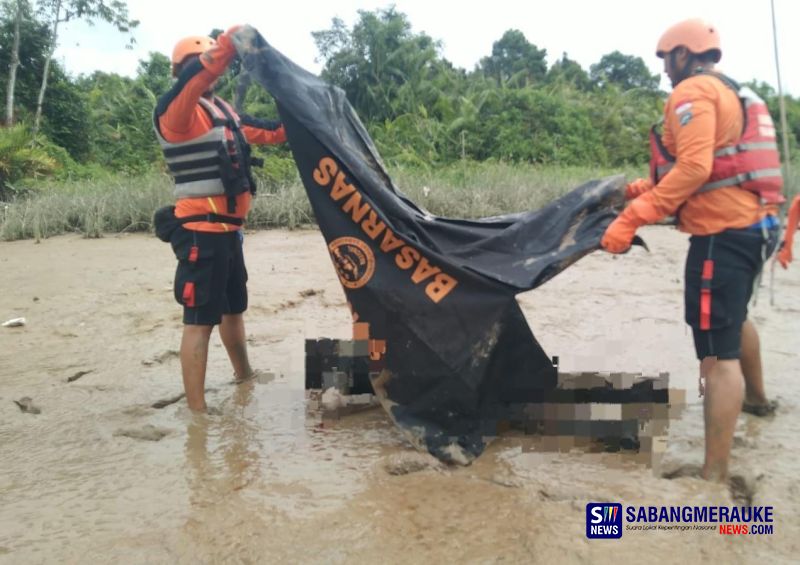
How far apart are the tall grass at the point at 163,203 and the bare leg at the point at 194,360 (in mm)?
6098

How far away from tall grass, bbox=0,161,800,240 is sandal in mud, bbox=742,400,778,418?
646 cm

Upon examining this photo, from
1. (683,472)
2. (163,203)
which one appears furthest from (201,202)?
(163,203)

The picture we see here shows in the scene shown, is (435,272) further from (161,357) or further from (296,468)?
(161,357)

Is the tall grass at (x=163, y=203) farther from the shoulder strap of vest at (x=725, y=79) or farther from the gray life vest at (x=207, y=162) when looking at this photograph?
the shoulder strap of vest at (x=725, y=79)

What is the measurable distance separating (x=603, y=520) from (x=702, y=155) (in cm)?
143

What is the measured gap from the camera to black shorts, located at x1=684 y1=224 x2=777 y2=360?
279 centimetres

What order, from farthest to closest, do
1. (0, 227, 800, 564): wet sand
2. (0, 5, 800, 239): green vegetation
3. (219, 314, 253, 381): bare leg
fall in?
(0, 5, 800, 239): green vegetation → (219, 314, 253, 381): bare leg → (0, 227, 800, 564): wet sand

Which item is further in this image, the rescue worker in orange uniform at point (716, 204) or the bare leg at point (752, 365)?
the bare leg at point (752, 365)

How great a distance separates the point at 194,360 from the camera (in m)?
3.60

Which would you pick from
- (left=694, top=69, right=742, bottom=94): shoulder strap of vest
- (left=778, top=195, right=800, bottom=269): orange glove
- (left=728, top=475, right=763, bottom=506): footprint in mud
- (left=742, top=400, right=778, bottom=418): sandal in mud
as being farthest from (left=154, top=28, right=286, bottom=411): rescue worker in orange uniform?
(left=742, top=400, right=778, bottom=418): sandal in mud

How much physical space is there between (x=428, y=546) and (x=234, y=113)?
250 centimetres

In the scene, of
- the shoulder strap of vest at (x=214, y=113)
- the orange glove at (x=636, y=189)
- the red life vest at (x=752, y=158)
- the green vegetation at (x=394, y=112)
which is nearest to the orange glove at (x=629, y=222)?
the red life vest at (x=752, y=158)

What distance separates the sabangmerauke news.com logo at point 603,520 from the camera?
2402 mm

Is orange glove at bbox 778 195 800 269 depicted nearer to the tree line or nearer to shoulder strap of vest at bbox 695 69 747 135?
shoulder strap of vest at bbox 695 69 747 135
